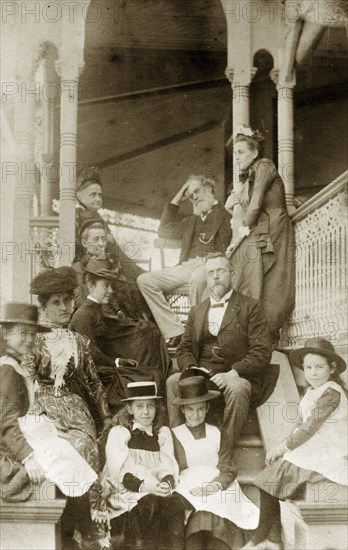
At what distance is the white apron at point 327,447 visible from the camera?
13.7ft

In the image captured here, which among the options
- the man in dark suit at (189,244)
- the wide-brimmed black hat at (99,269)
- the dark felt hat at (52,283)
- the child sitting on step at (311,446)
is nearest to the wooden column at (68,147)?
the wide-brimmed black hat at (99,269)

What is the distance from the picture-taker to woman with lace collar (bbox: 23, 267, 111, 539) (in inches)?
163

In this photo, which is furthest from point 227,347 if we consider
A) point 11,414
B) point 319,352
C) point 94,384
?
point 11,414

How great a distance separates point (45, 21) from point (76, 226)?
4.33 ft

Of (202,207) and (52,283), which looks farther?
(202,207)

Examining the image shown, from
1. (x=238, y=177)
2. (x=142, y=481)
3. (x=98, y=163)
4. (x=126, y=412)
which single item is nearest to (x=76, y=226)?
(x=98, y=163)

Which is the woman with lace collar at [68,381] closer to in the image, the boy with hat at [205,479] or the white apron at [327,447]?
the boy with hat at [205,479]

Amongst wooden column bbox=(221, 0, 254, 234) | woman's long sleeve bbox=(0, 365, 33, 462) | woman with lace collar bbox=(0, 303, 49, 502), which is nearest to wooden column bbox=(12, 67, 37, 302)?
woman with lace collar bbox=(0, 303, 49, 502)

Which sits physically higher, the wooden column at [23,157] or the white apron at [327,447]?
the wooden column at [23,157]

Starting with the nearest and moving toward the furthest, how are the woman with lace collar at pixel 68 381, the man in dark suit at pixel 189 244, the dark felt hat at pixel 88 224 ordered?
the woman with lace collar at pixel 68 381 → the man in dark suit at pixel 189 244 → the dark felt hat at pixel 88 224

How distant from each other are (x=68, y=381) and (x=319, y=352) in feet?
4.49

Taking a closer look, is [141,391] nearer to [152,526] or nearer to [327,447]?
[152,526]

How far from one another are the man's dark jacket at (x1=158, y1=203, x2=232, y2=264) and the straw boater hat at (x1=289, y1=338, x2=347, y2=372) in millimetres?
1216

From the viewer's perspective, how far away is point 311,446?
14.0 feet
